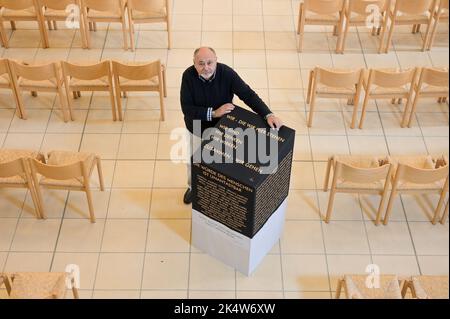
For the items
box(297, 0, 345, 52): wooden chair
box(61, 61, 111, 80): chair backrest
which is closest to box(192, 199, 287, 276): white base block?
box(61, 61, 111, 80): chair backrest

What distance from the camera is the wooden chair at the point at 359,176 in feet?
18.3

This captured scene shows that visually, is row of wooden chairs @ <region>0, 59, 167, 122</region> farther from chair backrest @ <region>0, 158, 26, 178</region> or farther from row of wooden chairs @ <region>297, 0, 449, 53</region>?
row of wooden chairs @ <region>297, 0, 449, 53</region>

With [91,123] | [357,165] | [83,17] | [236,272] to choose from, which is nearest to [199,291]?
[236,272]

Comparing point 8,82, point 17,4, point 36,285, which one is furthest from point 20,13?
point 36,285

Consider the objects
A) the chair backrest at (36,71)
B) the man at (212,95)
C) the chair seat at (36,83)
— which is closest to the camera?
the man at (212,95)

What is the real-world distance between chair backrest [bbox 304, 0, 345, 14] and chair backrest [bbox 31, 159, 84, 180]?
3885 mm

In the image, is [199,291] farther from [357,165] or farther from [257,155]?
[357,165]

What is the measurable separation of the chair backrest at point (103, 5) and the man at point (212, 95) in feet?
9.66

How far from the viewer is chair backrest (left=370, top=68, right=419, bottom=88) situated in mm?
6648

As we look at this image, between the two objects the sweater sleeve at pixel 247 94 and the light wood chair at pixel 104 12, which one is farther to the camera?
the light wood chair at pixel 104 12

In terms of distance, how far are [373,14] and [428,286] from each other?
A: 427 cm

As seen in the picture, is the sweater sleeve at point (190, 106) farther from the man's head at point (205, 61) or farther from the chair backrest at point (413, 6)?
the chair backrest at point (413, 6)

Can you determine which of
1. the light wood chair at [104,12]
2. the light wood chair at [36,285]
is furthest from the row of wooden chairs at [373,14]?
the light wood chair at [36,285]

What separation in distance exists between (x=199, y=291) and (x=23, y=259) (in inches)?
67.3
